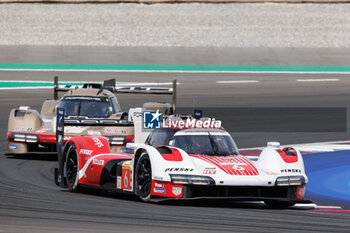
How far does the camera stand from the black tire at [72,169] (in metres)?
12.2

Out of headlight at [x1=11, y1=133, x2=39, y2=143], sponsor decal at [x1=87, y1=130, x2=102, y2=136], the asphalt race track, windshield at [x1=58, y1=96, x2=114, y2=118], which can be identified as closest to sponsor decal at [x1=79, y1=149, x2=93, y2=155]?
the asphalt race track

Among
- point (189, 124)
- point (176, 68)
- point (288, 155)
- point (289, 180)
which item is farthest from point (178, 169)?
point (176, 68)

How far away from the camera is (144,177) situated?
35.3ft

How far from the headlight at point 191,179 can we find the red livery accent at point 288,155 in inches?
53.4

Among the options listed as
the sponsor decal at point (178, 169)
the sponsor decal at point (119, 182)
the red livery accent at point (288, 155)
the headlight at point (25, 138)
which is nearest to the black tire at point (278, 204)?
the red livery accent at point (288, 155)

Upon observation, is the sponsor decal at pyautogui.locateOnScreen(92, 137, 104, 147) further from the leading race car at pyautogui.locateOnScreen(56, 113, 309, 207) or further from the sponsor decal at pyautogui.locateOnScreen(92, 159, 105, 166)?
the sponsor decal at pyautogui.locateOnScreen(92, 159, 105, 166)

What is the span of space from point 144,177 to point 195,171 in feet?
2.57

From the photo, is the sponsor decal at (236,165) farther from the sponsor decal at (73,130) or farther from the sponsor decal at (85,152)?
the sponsor decal at (73,130)

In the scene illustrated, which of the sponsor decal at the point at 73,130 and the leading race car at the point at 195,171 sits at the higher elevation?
the sponsor decal at the point at 73,130

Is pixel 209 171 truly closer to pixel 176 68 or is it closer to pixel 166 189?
pixel 166 189

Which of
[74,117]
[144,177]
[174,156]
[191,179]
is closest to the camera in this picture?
[191,179]

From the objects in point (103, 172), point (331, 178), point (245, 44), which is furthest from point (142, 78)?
point (103, 172)

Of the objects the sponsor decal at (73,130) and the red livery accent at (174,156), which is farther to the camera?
the sponsor decal at (73,130)

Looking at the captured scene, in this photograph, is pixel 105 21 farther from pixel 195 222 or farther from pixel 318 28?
pixel 195 222
